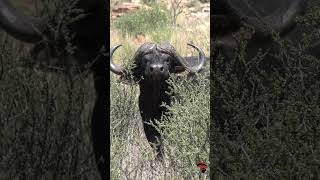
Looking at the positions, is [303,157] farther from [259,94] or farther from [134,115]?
[134,115]

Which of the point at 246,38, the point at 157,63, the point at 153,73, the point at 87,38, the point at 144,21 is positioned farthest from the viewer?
the point at 144,21

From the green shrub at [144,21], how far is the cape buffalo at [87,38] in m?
10.6

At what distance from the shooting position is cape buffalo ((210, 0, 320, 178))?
3.52m

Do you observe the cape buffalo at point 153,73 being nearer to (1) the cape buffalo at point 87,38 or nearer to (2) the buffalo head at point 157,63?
(2) the buffalo head at point 157,63

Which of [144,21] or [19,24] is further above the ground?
[144,21]

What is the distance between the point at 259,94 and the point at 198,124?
1760 mm

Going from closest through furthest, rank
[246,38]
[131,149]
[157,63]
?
1. [246,38]
2. [131,149]
3. [157,63]

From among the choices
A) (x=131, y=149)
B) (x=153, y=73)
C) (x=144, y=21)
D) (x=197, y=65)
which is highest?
(x=144, y=21)

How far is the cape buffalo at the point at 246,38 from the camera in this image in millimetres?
3523

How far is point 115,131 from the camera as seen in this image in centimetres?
651

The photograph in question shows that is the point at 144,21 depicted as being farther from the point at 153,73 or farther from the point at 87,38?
the point at 87,38

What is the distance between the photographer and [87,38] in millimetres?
3395

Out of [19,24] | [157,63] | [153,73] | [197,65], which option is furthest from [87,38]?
[197,65]

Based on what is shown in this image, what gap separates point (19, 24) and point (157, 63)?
4.07m
